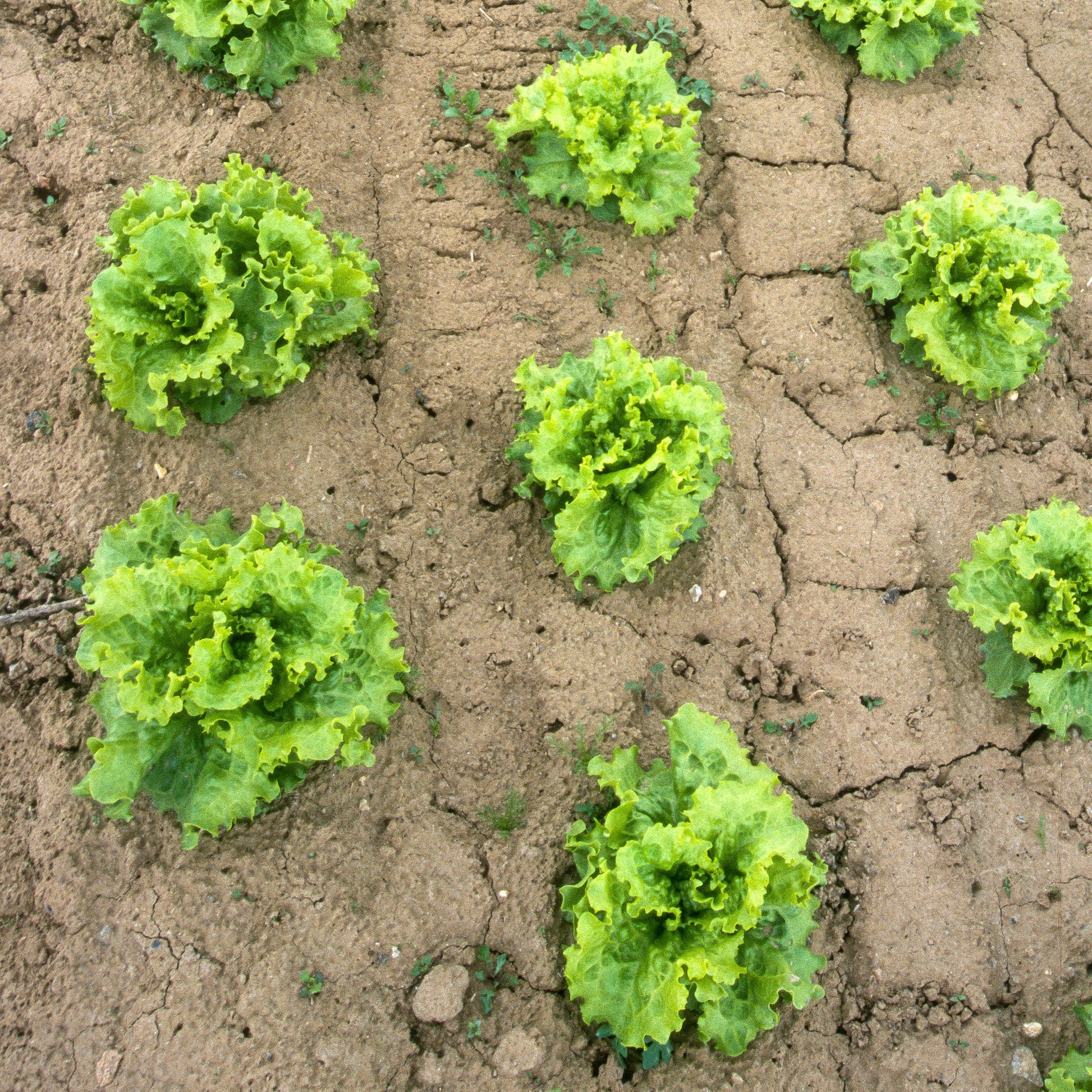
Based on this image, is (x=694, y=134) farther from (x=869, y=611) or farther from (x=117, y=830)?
(x=117, y=830)

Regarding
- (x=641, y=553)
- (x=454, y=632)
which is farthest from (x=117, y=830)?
(x=641, y=553)

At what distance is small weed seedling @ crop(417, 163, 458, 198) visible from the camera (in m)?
5.66

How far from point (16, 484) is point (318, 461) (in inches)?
60.4

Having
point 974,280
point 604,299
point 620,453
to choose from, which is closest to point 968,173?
point 974,280

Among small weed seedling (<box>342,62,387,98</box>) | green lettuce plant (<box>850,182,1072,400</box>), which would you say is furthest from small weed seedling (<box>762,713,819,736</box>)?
small weed seedling (<box>342,62,387,98</box>)

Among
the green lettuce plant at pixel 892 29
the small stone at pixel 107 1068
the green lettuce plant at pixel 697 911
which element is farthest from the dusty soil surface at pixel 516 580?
the green lettuce plant at pixel 697 911

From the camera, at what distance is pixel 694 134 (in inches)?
232

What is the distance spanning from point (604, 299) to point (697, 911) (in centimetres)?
332

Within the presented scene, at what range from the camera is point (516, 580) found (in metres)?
5.14

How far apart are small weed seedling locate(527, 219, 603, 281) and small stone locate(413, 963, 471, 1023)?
370cm

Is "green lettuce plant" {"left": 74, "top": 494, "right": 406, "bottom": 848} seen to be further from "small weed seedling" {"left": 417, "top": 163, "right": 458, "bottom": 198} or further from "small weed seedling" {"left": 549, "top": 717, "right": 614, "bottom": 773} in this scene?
"small weed seedling" {"left": 417, "top": 163, "right": 458, "bottom": 198}

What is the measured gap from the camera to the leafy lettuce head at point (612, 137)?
17.2 feet

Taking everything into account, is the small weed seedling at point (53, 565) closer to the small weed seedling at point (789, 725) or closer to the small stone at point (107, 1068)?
the small stone at point (107, 1068)

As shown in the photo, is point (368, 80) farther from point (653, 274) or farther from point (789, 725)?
point (789, 725)
